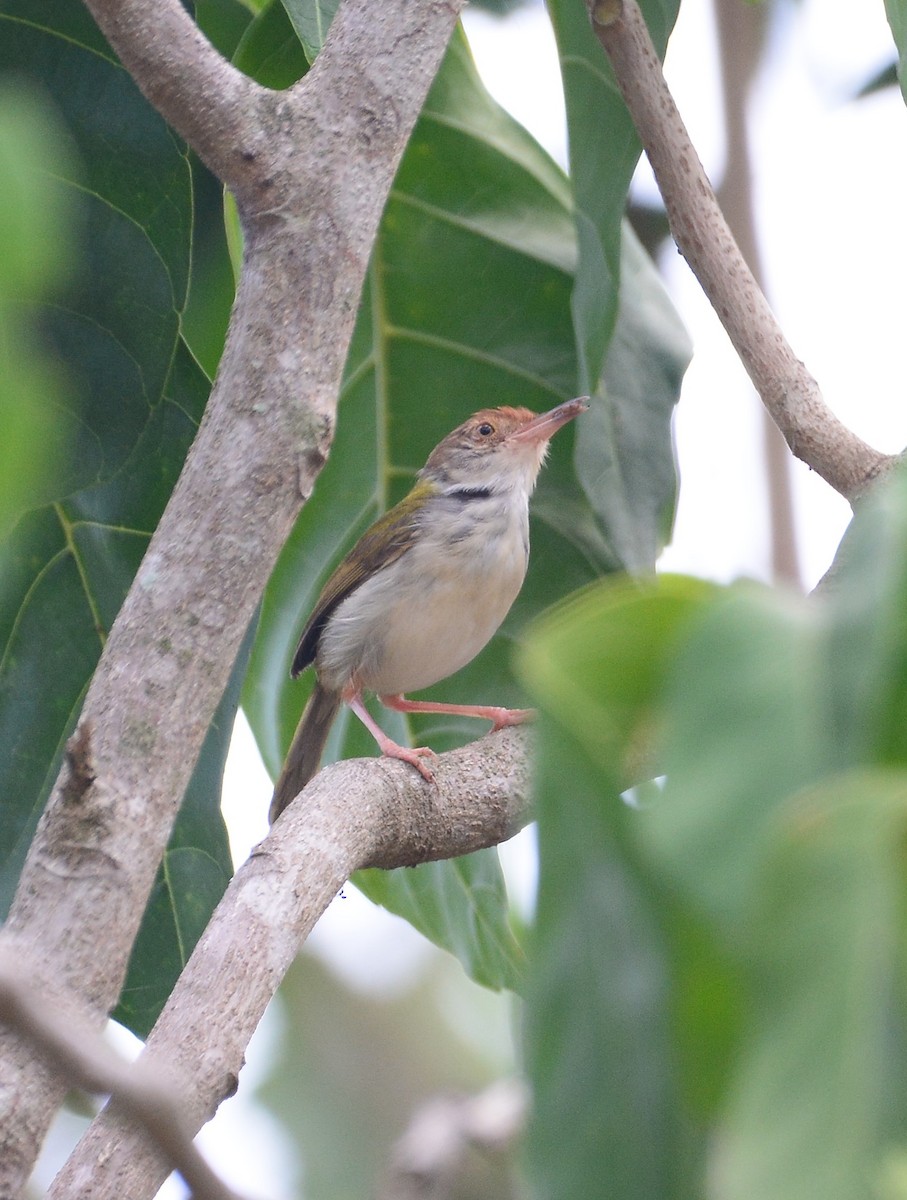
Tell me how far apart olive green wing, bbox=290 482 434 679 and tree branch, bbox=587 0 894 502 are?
147 cm

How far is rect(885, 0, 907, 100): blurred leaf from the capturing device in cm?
249

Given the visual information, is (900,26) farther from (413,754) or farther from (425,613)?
(425,613)

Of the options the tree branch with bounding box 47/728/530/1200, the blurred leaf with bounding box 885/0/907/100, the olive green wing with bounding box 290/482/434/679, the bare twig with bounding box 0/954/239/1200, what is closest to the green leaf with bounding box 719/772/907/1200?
the bare twig with bounding box 0/954/239/1200

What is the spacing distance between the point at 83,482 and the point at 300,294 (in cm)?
89

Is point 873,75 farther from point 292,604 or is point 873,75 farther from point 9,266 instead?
point 9,266

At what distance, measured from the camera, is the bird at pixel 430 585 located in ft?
13.5

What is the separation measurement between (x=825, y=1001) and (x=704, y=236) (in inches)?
91.1

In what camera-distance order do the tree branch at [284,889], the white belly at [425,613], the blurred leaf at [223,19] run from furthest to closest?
the white belly at [425,613] < the blurred leaf at [223,19] < the tree branch at [284,889]

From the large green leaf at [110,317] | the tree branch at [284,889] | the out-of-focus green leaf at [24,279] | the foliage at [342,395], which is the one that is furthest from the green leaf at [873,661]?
the large green leaf at [110,317]

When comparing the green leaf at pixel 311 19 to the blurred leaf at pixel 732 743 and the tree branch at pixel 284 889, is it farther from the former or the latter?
the blurred leaf at pixel 732 743

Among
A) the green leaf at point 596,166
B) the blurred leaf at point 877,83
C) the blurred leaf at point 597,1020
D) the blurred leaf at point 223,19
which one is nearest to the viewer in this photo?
the blurred leaf at point 597,1020

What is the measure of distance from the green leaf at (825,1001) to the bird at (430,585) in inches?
129

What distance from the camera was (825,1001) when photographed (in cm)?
51

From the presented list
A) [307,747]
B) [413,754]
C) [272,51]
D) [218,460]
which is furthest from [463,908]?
[272,51]
